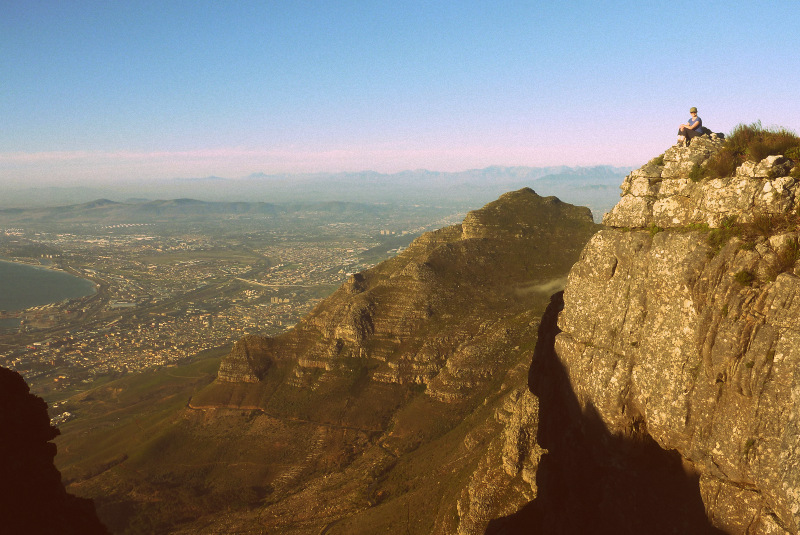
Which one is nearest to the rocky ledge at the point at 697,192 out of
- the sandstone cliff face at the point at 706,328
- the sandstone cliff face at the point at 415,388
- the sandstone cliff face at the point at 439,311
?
the sandstone cliff face at the point at 706,328

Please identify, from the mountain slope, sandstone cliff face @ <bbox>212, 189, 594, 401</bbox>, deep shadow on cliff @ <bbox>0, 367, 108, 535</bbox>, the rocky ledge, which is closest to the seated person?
the rocky ledge

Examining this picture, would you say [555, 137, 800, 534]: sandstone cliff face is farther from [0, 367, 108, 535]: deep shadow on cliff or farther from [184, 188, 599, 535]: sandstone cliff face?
[0, 367, 108, 535]: deep shadow on cliff

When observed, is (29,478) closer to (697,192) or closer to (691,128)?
(697,192)

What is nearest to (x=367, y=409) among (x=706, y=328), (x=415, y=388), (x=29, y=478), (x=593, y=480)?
(x=415, y=388)

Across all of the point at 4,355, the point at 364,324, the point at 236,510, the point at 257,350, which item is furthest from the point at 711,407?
the point at 4,355

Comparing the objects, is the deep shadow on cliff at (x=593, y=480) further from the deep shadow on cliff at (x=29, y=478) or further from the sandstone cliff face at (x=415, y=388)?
the deep shadow on cliff at (x=29, y=478)

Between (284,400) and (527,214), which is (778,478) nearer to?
(284,400)
